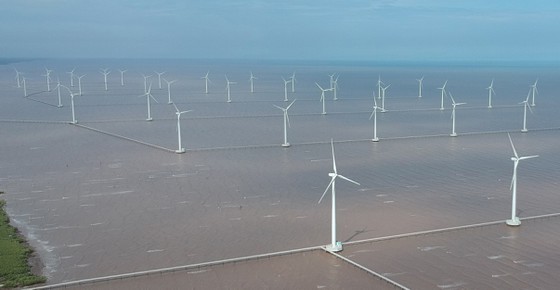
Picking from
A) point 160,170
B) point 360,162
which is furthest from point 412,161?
point 160,170

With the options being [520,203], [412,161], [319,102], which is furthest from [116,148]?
[319,102]

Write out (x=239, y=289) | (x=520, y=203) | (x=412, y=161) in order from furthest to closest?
(x=412, y=161) → (x=520, y=203) → (x=239, y=289)

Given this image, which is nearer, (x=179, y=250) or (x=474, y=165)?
(x=179, y=250)

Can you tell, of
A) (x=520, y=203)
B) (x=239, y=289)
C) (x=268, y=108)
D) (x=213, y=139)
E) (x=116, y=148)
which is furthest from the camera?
(x=268, y=108)

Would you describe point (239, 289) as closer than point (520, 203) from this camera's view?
Yes

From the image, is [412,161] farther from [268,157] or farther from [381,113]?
[381,113]

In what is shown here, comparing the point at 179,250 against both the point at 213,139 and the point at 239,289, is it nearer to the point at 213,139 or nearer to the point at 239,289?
the point at 239,289
